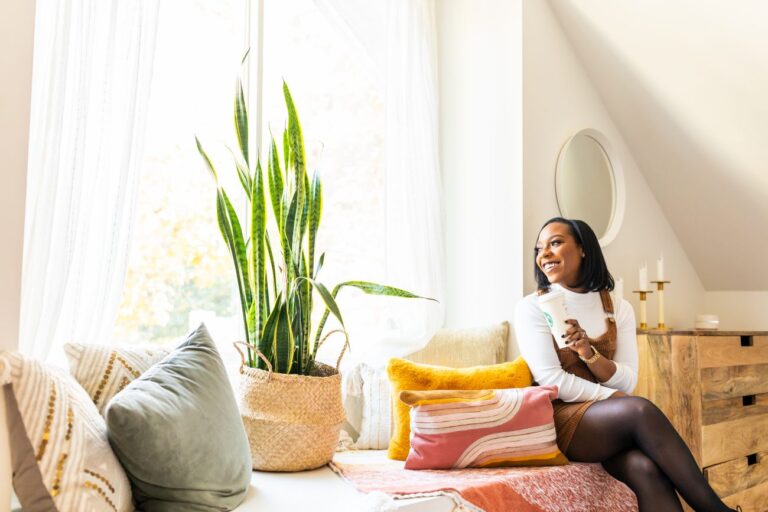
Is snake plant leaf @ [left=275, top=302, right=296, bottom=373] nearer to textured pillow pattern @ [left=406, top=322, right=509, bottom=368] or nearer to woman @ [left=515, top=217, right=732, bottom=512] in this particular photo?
textured pillow pattern @ [left=406, top=322, right=509, bottom=368]

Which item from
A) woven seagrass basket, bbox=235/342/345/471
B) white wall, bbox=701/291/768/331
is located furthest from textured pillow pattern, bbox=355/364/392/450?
white wall, bbox=701/291/768/331

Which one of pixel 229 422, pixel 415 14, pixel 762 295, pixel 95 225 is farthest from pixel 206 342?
pixel 762 295

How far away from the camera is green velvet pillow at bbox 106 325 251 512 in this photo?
1440mm

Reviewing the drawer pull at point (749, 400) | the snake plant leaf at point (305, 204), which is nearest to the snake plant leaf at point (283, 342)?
the snake plant leaf at point (305, 204)

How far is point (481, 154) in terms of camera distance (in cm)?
294

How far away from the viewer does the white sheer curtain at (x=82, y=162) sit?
170 cm

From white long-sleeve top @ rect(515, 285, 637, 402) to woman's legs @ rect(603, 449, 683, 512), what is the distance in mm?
263

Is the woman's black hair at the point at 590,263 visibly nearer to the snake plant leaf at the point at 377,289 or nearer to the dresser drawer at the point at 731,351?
the dresser drawer at the point at 731,351

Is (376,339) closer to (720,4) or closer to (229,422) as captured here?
(229,422)

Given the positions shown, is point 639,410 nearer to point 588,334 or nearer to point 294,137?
point 588,334

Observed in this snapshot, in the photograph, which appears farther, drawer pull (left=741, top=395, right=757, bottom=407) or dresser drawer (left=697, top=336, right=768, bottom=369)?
drawer pull (left=741, top=395, right=757, bottom=407)

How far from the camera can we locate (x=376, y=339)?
2670mm

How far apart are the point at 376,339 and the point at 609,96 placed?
1.65 m

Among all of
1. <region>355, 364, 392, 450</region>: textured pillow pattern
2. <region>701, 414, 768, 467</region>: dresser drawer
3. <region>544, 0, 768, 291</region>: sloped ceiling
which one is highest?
<region>544, 0, 768, 291</region>: sloped ceiling
